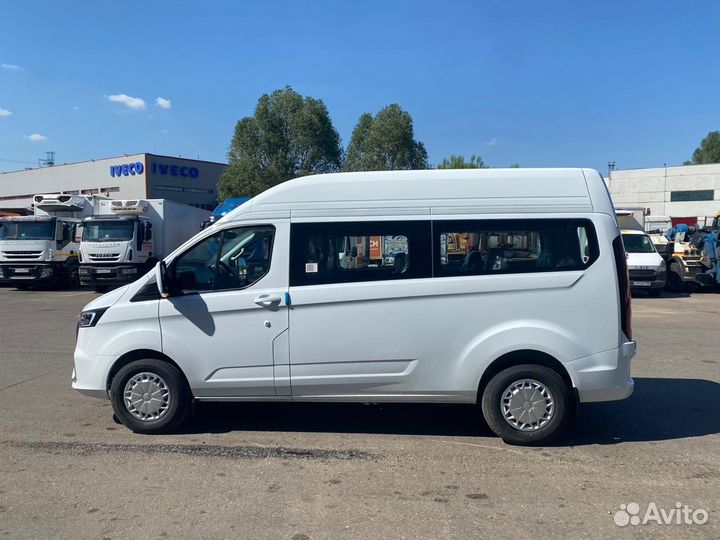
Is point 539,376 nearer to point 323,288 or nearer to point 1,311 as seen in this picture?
point 323,288

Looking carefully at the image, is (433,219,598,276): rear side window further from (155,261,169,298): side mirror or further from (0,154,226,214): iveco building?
(0,154,226,214): iveco building

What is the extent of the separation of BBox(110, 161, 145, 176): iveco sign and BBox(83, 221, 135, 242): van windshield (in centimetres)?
2513

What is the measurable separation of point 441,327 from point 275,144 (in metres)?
34.7

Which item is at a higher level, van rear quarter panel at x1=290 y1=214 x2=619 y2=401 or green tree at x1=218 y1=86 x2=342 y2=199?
green tree at x1=218 y1=86 x2=342 y2=199

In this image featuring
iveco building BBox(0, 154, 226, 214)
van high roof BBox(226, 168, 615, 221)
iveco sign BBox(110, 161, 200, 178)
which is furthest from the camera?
iveco building BBox(0, 154, 226, 214)

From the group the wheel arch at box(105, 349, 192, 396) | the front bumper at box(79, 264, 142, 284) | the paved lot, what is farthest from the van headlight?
the front bumper at box(79, 264, 142, 284)

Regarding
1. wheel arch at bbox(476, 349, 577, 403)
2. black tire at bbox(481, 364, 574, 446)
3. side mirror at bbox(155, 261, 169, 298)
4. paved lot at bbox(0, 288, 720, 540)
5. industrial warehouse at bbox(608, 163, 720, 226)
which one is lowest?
paved lot at bbox(0, 288, 720, 540)

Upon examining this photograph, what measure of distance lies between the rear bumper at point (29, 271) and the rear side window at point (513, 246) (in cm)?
1917

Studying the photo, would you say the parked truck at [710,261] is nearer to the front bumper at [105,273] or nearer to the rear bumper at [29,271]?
the front bumper at [105,273]

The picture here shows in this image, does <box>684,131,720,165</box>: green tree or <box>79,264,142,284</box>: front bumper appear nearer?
<box>79,264,142,284</box>: front bumper

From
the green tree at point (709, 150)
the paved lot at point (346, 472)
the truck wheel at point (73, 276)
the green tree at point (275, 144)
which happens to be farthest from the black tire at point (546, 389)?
the green tree at point (709, 150)

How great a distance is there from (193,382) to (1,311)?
12749 millimetres

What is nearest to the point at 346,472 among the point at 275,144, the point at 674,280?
the point at 674,280

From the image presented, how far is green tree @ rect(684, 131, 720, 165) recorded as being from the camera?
77.9 meters
